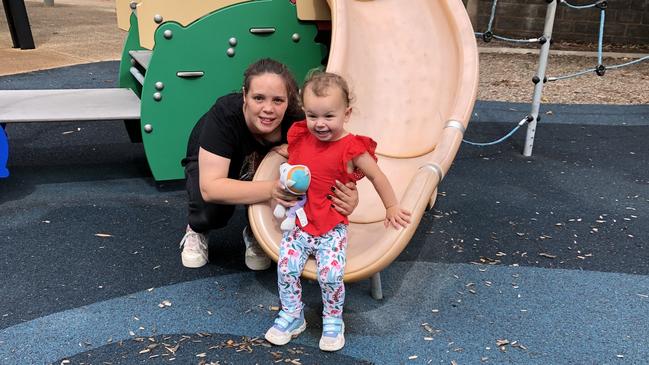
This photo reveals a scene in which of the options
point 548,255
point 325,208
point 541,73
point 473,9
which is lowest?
point 473,9

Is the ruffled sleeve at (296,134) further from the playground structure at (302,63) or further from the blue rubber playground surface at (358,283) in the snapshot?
the playground structure at (302,63)

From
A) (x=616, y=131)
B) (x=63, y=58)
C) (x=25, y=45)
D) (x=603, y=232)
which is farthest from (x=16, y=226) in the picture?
(x=25, y=45)

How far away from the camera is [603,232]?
9.34 feet

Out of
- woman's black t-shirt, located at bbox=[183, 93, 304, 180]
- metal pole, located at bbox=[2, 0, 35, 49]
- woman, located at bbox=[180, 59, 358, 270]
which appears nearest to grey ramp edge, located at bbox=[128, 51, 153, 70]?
woman, located at bbox=[180, 59, 358, 270]

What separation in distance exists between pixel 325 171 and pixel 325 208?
0.38ft

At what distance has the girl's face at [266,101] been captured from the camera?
6.24ft

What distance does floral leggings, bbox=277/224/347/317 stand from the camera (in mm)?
1828

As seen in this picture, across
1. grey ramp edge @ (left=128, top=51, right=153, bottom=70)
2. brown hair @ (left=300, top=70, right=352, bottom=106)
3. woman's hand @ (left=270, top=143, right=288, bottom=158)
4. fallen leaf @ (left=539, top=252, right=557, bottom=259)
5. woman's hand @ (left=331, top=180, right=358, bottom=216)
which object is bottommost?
fallen leaf @ (left=539, top=252, right=557, bottom=259)

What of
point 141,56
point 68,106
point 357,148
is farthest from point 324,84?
point 141,56

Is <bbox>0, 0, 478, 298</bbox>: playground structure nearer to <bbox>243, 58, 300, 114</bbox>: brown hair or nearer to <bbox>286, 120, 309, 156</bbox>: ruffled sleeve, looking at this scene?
<bbox>243, 58, 300, 114</bbox>: brown hair

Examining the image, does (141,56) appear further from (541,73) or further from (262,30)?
(541,73)

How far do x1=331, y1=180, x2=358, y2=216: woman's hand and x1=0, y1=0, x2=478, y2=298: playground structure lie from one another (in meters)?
0.72

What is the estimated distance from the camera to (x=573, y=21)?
9.45 m

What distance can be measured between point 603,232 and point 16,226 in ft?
8.99
